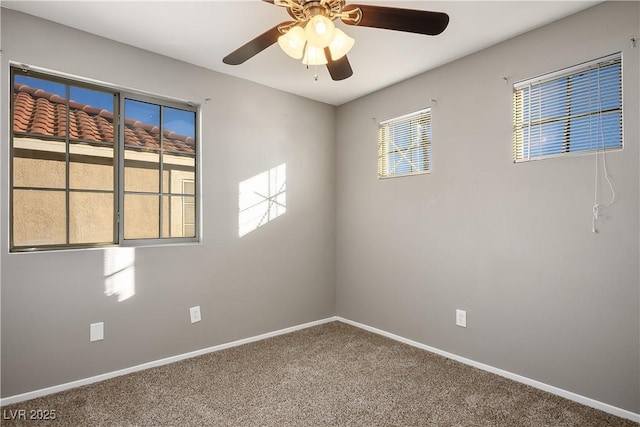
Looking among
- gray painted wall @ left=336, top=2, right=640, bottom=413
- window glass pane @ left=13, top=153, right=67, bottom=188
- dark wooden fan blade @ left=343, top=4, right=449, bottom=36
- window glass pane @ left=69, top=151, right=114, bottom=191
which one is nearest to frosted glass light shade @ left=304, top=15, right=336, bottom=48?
dark wooden fan blade @ left=343, top=4, right=449, bottom=36

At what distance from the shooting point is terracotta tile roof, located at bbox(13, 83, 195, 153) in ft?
7.73

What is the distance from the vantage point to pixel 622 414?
2125mm

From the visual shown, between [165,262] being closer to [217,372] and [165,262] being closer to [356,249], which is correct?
[217,372]

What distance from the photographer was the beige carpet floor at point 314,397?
6.92 feet

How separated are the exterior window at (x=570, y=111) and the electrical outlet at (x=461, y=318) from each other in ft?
4.18

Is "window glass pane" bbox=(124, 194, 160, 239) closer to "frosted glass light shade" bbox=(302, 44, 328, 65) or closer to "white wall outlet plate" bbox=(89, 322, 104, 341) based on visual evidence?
"white wall outlet plate" bbox=(89, 322, 104, 341)

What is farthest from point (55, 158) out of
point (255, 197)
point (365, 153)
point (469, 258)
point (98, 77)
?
point (469, 258)

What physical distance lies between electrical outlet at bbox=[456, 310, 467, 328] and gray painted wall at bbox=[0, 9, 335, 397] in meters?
1.55

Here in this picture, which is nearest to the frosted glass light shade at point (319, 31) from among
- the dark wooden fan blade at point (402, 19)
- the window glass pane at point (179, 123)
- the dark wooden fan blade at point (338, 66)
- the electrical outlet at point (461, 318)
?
the dark wooden fan blade at point (402, 19)

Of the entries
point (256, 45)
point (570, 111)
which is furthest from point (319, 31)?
point (570, 111)

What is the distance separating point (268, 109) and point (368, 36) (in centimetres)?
134

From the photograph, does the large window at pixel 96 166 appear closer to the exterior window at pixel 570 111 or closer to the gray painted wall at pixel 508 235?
the gray painted wall at pixel 508 235

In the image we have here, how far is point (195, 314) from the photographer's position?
3.06 m

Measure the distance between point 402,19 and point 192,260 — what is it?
94.4 inches
